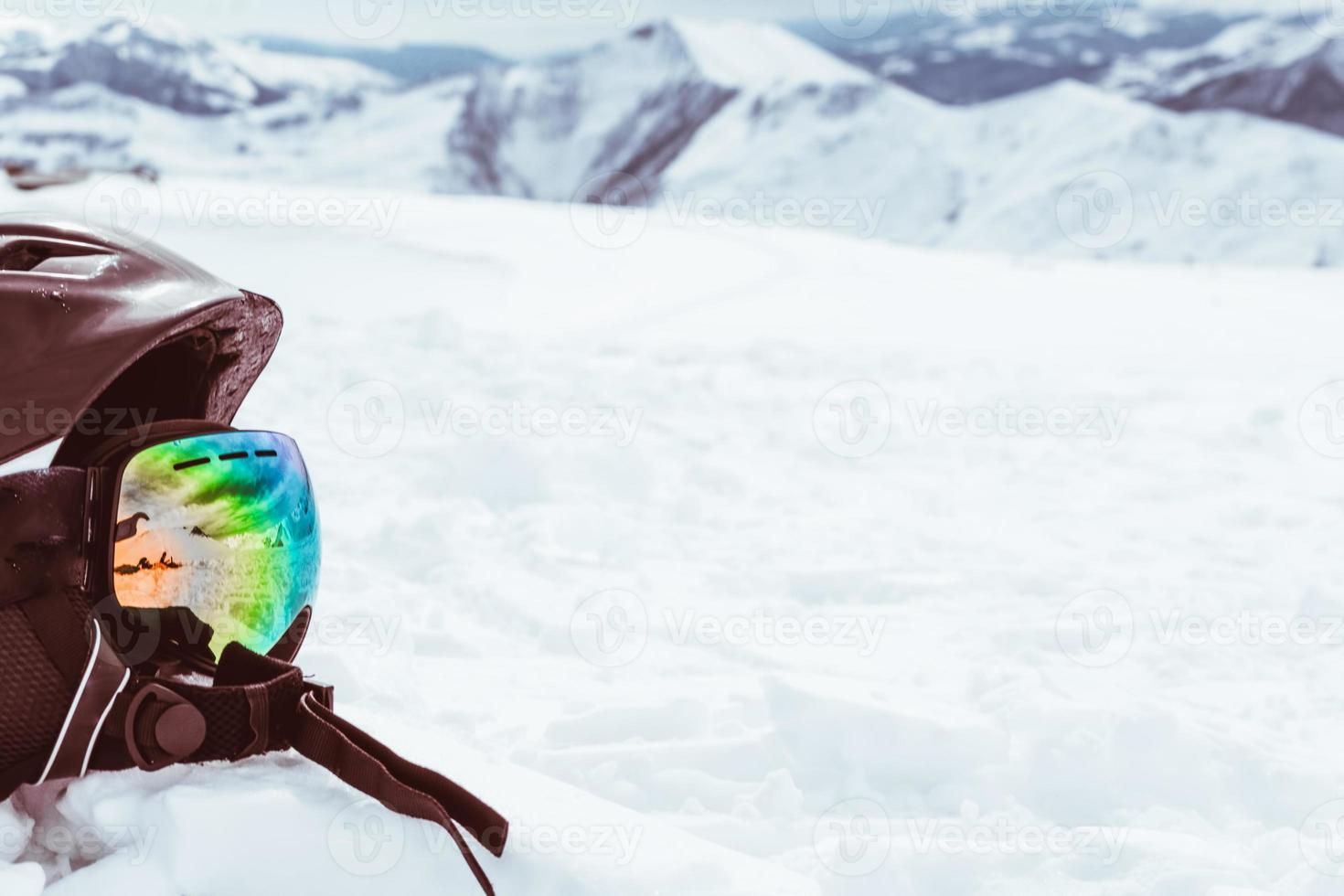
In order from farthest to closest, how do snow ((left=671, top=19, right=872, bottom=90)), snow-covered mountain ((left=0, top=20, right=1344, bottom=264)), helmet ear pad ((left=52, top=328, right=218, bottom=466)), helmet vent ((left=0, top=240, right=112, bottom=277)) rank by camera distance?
snow ((left=671, top=19, right=872, bottom=90)) → snow-covered mountain ((left=0, top=20, right=1344, bottom=264)) → helmet ear pad ((left=52, top=328, right=218, bottom=466)) → helmet vent ((left=0, top=240, right=112, bottom=277))

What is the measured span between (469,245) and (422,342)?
173 inches

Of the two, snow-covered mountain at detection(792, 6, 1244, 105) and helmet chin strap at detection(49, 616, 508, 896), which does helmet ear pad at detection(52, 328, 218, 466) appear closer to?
helmet chin strap at detection(49, 616, 508, 896)

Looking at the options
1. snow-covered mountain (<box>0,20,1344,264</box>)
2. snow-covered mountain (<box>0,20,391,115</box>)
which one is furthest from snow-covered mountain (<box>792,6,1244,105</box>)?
snow-covered mountain (<box>0,20,391,115</box>)

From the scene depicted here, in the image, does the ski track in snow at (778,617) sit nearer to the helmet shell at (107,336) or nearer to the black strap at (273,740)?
the black strap at (273,740)

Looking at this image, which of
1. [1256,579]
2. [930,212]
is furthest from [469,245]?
[930,212]

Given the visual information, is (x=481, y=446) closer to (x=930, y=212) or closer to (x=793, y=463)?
(x=793, y=463)

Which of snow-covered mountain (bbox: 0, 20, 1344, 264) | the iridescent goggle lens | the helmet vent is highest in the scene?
the helmet vent

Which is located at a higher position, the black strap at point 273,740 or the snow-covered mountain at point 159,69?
the black strap at point 273,740

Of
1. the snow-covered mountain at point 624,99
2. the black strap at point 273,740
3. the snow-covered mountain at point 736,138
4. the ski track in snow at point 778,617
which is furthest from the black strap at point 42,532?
the snow-covered mountain at point 624,99

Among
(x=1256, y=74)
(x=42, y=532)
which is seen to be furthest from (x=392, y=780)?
(x=1256, y=74)

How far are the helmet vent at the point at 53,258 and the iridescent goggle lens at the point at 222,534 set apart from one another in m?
0.26

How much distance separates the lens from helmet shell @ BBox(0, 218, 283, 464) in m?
1.37

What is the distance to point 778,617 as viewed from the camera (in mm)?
2764

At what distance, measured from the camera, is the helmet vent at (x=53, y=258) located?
1478 millimetres
